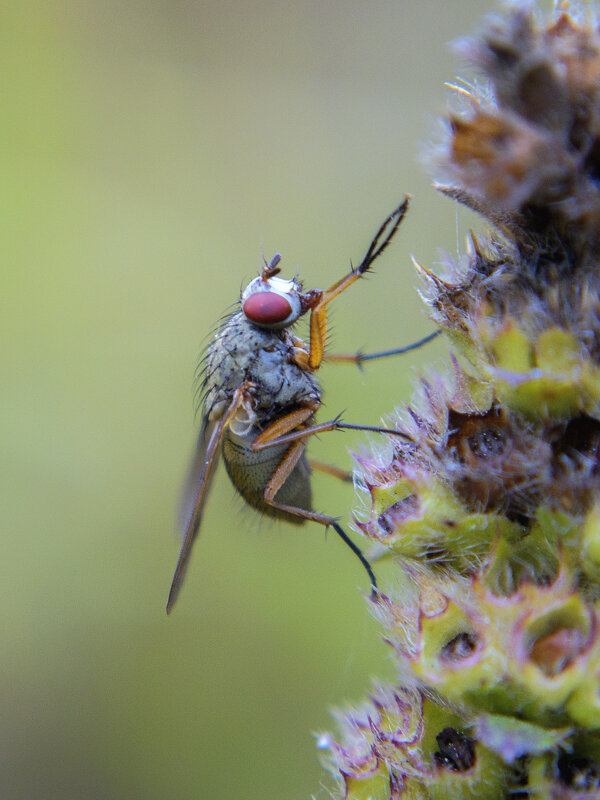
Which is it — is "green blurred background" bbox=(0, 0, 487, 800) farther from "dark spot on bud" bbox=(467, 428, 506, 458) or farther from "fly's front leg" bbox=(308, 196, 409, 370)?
"dark spot on bud" bbox=(467, 428, 506, 458)

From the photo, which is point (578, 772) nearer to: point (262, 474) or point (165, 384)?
point (262, 474)

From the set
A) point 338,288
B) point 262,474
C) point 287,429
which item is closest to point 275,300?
point 338,288

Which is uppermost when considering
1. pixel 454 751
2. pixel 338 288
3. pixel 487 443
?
pixel 338 288

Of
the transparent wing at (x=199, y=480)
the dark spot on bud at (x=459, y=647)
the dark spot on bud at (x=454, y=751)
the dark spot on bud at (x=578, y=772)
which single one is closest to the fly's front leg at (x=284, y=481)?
the transparent wing at (x=199, y=480)

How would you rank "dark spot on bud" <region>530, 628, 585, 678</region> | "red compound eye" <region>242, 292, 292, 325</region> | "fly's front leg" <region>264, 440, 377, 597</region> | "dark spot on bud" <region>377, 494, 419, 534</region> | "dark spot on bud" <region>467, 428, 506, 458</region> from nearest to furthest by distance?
"dark spot on bud" <region>530, 628, 585, 678</region> < "dark spot on bud" <region>467, 428, 506, 458</region> < "dark spot on bud" <region>377, 494, 419, 534</region> < "red compound eye" <region>242, 292, 292, 325</region> < "fly's front leg" <region>264, 440, 377, 597</region>

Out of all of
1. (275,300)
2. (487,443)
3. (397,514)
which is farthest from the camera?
(275,300)

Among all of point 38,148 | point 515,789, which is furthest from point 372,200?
point 515,789

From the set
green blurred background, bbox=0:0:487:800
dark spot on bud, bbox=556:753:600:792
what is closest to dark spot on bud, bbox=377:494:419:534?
dark spot on bud, bbox=556:753:600:792

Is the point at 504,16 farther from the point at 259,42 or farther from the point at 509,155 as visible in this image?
the point at 259,42
